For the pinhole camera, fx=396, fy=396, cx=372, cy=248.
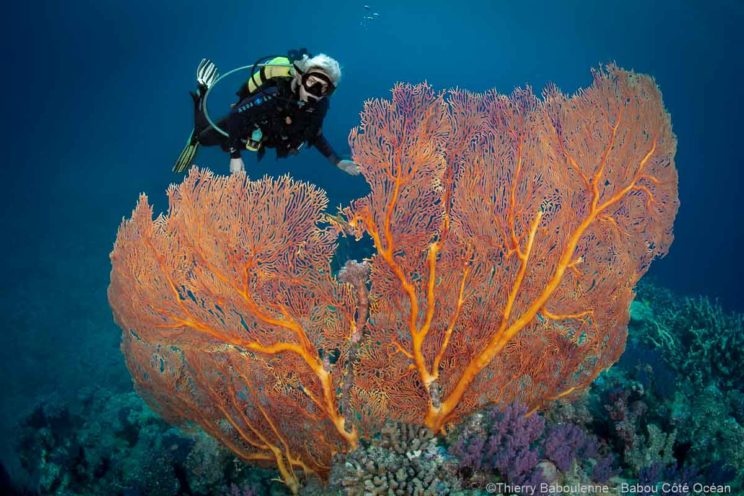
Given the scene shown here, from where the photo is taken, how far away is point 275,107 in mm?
3736

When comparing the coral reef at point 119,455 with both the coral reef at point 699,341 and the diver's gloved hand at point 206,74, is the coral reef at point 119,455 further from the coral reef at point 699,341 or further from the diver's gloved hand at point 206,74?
the coral reef at point 699,341

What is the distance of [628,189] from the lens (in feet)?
14.4

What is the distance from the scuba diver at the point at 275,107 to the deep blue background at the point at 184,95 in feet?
45.7

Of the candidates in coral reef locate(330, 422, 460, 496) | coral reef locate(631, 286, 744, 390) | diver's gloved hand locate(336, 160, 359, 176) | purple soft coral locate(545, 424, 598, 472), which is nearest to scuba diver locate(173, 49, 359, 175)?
diver's gloved hand locate(336, 160, 359, 176)

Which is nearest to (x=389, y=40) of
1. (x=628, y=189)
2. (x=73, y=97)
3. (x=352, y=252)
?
(x=73, y=97)

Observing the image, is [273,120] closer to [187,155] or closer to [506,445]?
[187,155]

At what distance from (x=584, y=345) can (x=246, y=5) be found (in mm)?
96764

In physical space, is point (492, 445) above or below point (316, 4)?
below

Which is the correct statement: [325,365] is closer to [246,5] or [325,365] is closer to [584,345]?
[584,345]

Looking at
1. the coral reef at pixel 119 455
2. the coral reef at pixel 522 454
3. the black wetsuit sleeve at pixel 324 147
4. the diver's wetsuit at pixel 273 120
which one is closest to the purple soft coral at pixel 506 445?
the coral reef at pixel 522 454

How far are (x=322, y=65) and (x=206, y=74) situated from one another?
1.33 metres

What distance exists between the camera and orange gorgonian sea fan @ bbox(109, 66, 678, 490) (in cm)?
369

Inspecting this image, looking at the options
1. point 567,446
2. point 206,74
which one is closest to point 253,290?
point 206,74

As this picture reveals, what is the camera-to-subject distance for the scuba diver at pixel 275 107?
11.6 ft
